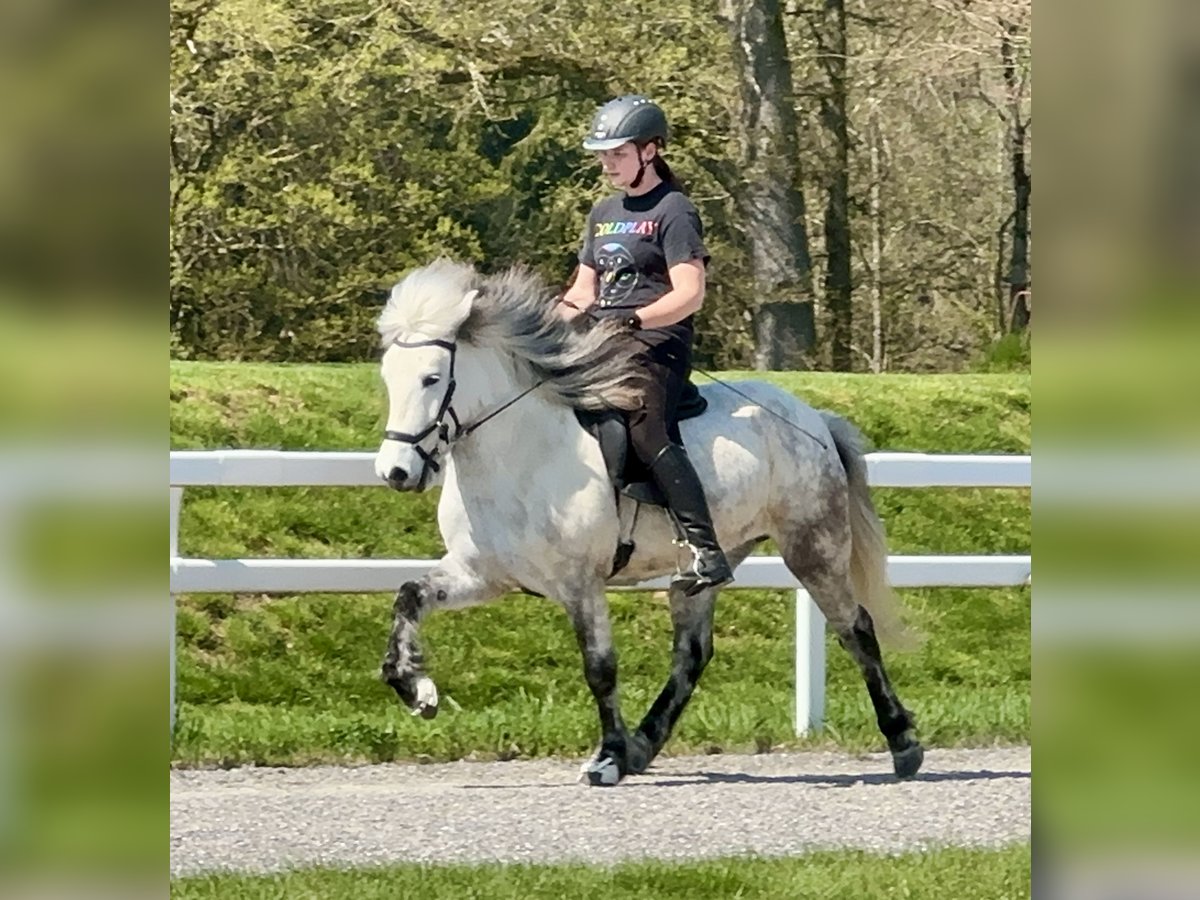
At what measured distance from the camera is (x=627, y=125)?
4.93 meters

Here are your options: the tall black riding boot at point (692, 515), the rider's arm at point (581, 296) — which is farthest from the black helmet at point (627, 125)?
the tall black riding boot at point (692, 515)

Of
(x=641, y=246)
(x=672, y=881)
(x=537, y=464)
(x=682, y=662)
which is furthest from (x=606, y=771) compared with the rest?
(x=641, y=246)

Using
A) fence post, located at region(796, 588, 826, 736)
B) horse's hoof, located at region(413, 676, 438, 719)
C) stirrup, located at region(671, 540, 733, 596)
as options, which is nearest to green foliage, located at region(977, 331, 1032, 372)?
fence post, located at region(796, 588, 826, 736)

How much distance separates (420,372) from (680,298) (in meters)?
0.80

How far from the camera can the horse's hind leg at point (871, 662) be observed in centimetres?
570

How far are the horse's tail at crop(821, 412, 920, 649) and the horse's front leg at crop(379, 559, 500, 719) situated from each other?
1347 mm

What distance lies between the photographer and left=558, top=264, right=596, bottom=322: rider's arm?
5.21 m

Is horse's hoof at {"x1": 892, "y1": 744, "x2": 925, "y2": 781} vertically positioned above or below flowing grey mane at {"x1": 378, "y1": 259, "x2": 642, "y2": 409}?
below

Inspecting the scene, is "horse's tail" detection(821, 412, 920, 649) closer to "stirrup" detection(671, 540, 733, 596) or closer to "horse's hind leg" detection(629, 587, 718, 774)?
"horse's hind leg" detection(629, 587, 718, 774)

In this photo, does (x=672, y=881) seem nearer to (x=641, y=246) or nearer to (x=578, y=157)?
(x=641, y=246)

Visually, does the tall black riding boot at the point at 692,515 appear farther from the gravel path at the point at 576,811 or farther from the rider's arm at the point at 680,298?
the gravel path at the point at 576,811
